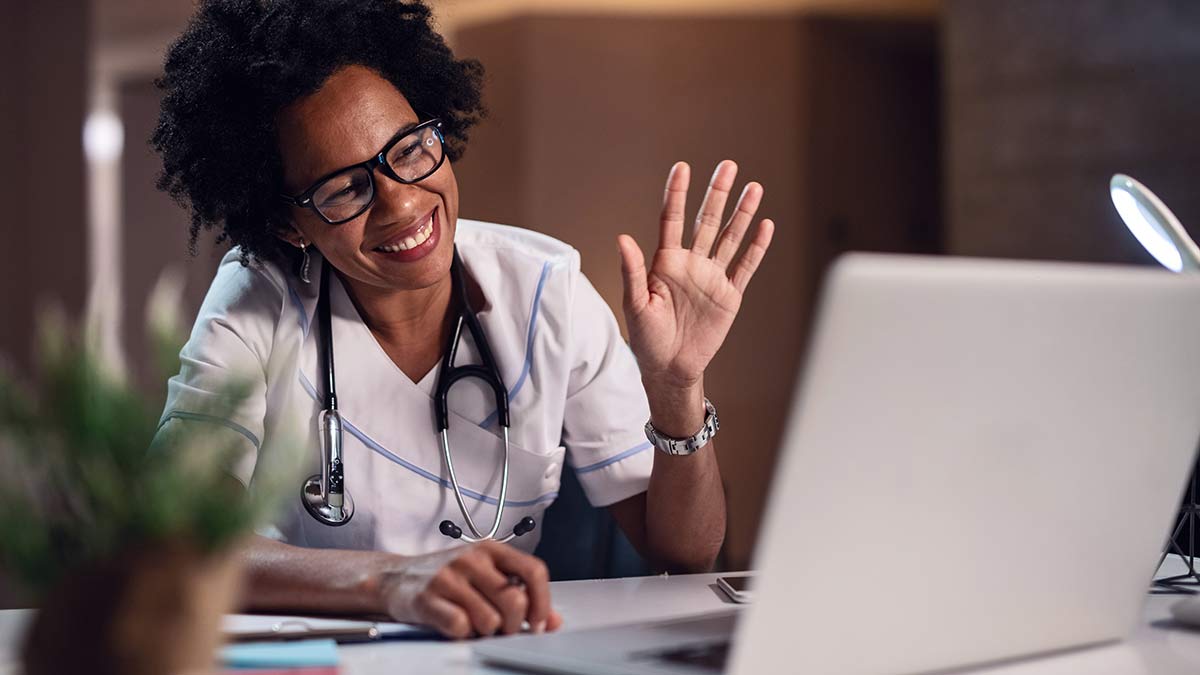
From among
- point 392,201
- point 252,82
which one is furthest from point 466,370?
point 252,82

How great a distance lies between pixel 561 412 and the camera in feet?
5.48

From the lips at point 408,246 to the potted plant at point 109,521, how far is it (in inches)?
37.6

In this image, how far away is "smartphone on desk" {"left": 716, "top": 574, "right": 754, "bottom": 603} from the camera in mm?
1195

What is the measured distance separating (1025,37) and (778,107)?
172 cm

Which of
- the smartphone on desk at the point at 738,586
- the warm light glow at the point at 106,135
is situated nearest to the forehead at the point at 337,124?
the smartphone on desk at the point at 738,586

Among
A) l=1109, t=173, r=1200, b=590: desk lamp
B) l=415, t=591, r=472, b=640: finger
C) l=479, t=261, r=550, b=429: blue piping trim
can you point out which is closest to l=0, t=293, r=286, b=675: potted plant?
l=415, t=591, r=472, b=640: finger

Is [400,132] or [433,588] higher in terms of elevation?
[400,132]

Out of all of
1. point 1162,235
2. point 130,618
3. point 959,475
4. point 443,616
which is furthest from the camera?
point 1162,235

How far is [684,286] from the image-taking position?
1507 millimetres

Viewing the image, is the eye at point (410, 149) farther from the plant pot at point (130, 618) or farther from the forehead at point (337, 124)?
the plant pot at point (130, 618)

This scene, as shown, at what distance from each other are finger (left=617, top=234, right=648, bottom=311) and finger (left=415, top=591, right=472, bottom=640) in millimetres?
559

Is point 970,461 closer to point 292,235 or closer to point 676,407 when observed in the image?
point 676,407

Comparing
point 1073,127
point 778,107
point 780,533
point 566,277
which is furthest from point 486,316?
point 778,107

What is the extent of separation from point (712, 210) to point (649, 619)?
58 centimetres
